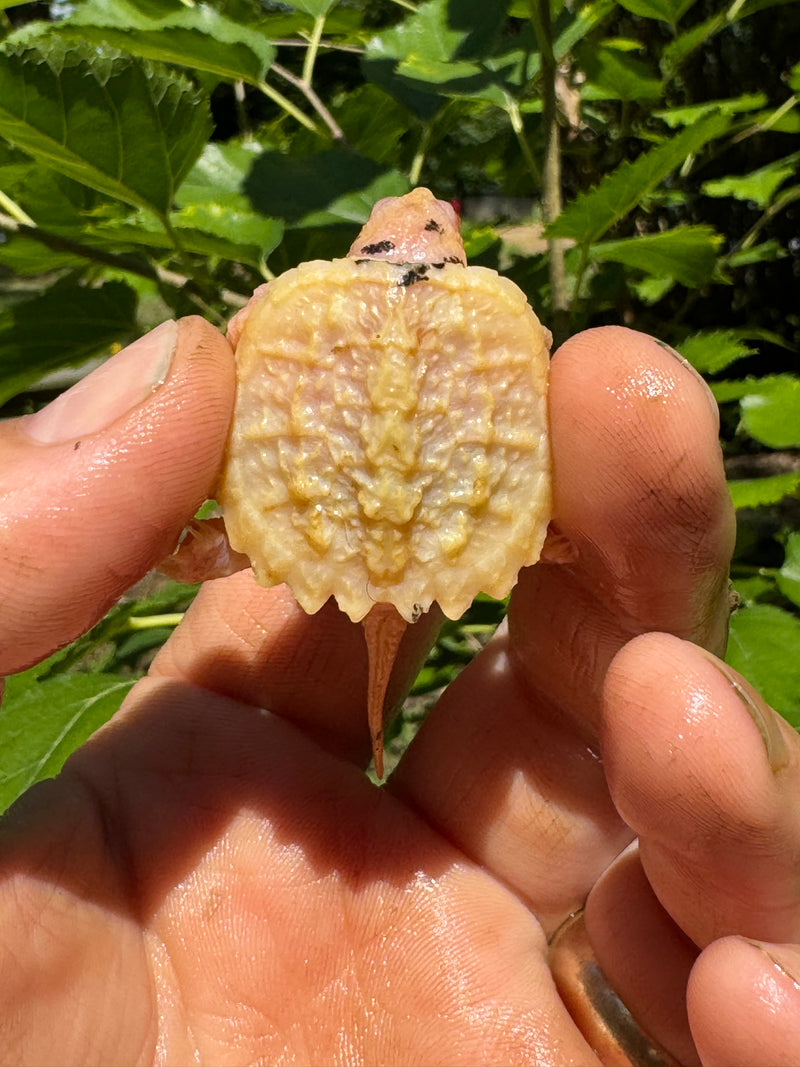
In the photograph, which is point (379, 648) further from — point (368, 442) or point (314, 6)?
point (314, 6)

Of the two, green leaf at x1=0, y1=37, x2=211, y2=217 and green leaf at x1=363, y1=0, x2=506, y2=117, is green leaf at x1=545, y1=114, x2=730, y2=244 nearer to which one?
green leaf at x1=363, y1=0, x2=506, y2=117

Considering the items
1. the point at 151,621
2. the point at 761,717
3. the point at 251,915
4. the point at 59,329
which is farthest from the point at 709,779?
the point at 59,329

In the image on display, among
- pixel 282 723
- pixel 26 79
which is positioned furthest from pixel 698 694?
pixel 26 79

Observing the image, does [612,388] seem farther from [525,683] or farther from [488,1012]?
[488,1012]

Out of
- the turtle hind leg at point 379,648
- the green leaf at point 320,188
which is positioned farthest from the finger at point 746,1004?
the green leaf at point 320,188

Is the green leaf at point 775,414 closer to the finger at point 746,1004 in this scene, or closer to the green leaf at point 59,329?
the finger at point 746,1004

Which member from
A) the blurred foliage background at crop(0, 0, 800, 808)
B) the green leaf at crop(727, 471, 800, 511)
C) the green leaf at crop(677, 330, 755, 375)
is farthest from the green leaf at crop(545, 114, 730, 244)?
the green leaf at crop(727, 471, 800, 511)
